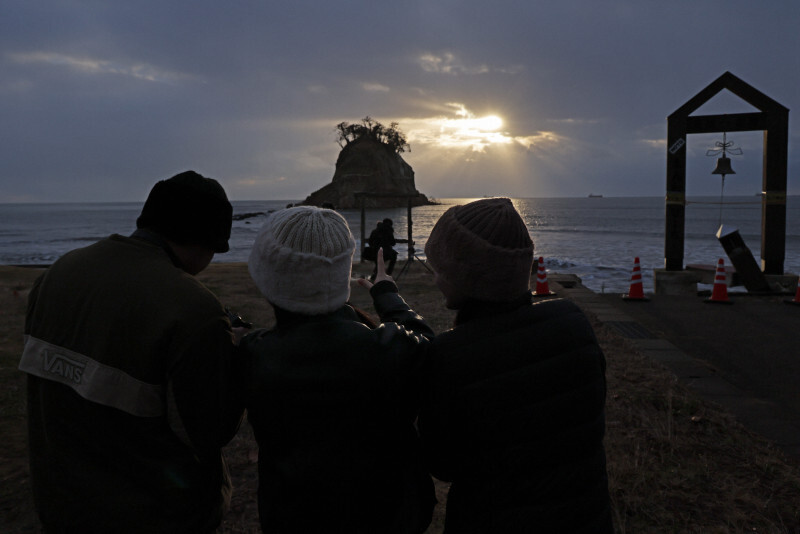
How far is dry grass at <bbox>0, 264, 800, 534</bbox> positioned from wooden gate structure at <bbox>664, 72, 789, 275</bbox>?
6.47 metres

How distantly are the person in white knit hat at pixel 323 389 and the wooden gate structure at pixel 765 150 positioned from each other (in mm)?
10278

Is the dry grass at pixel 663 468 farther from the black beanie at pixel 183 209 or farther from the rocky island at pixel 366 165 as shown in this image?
the rocky island at pixel 366 165

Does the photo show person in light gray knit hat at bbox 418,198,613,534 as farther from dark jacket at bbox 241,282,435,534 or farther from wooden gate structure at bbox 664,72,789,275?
wooden gate structure at bbox 664,72,789,275

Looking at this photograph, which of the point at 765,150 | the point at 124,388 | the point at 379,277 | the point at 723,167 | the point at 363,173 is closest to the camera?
the point at 124,388

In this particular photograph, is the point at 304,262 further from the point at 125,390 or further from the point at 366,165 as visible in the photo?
the point at 366,165

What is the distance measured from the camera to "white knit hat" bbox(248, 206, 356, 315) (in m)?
1.43

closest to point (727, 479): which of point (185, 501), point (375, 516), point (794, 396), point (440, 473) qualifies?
point (794, 396)

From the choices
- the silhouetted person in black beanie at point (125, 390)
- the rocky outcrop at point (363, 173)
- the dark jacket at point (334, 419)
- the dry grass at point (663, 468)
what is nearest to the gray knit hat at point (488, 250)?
the dark jacket at point (334, 419)

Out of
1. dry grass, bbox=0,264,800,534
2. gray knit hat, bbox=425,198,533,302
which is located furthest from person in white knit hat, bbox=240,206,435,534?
dry grass, bbox=0,264,800,534

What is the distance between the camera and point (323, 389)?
4.52 feet

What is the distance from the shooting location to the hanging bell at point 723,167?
10938mm

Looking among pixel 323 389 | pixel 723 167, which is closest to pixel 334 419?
pixel 323 389

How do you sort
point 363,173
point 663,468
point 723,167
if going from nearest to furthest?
point 663,468 < point 723,167 < point 363,173

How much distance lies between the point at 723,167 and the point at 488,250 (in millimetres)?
11779
